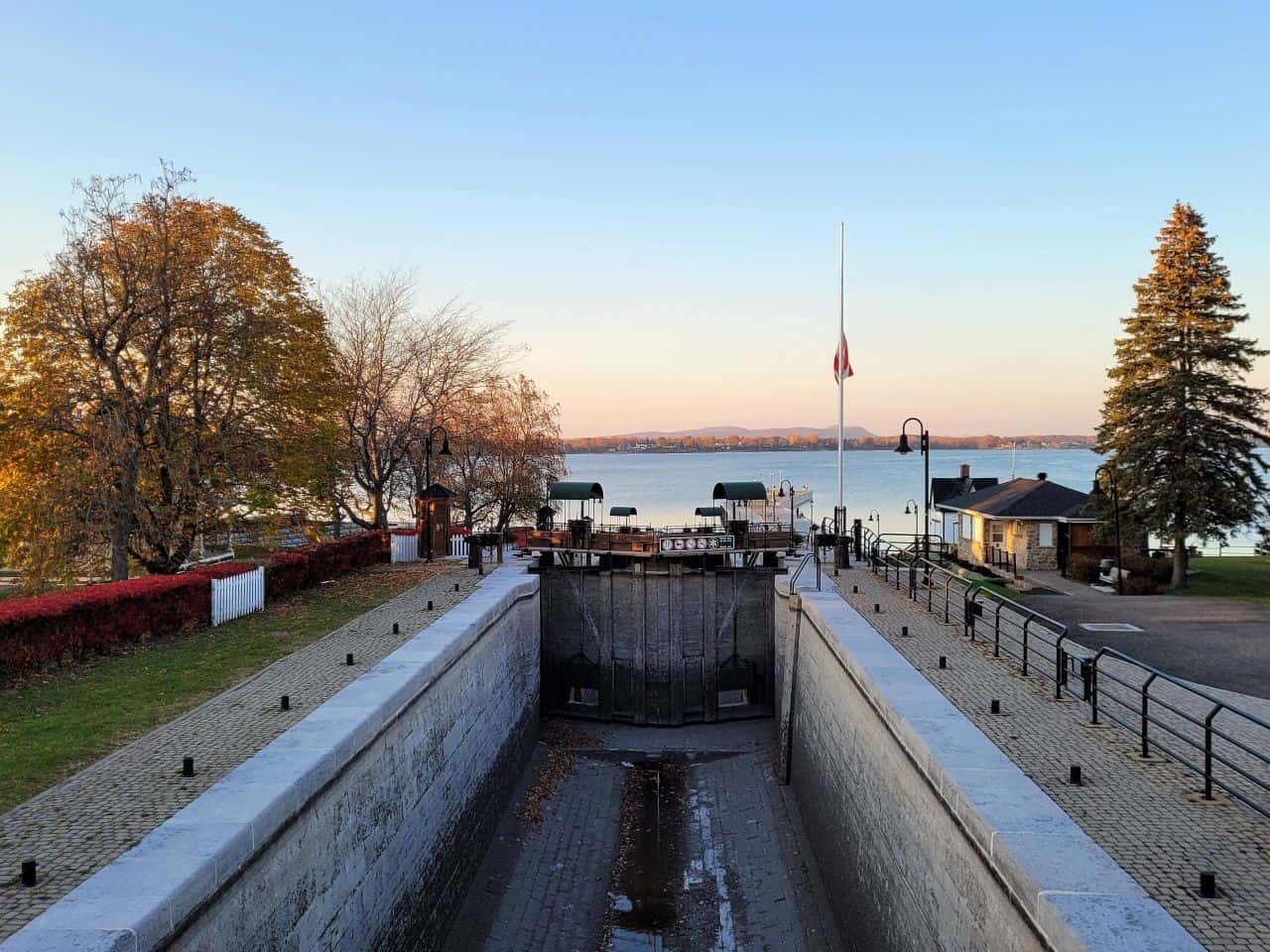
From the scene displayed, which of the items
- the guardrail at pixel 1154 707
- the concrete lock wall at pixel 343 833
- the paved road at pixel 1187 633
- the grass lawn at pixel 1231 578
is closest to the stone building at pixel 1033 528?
the grass lawn at pixel 1231 578

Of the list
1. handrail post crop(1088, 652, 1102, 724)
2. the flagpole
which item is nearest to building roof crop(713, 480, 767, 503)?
the flagpole

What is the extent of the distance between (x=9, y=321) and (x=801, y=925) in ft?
76.4

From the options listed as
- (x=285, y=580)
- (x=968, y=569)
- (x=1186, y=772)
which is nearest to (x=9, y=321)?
(x=285, y=580)

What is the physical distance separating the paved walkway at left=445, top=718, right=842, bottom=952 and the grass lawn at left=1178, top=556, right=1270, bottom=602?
15514 millimetres

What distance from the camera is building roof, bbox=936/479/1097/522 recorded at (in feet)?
108

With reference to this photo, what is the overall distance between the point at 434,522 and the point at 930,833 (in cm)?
2269

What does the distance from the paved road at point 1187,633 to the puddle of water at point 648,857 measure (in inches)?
392

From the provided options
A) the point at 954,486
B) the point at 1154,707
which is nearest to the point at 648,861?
the point at 1154,707

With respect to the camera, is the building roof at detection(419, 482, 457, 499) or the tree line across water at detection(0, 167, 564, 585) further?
the building roof at detection(419, 482, 457, 499)

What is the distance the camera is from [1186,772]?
9977 mm

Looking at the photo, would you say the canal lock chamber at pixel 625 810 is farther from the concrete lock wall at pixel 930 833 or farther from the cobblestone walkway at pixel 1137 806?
the cobblestone walkway at pixel 1137 806

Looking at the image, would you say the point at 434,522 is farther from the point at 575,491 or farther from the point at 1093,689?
the point at 1093,689

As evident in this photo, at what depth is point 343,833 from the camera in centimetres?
998

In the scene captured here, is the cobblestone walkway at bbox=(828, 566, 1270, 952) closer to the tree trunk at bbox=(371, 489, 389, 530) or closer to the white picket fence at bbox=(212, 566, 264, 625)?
the white picket fence at bbox=(212, 566, 264, 625)
